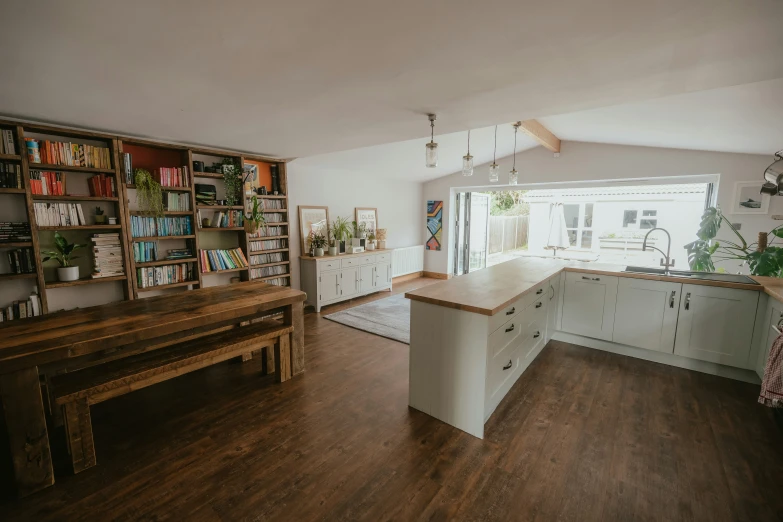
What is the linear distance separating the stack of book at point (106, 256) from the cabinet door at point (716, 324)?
17.2 ft

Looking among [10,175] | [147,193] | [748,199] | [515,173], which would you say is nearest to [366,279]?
[515,173]

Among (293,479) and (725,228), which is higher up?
(725,228)

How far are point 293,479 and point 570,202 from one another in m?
7.77

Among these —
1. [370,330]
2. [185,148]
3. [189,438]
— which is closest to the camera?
[189,438]

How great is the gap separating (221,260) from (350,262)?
1.96m

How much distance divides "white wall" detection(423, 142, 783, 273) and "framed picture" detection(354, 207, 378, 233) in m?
1.69

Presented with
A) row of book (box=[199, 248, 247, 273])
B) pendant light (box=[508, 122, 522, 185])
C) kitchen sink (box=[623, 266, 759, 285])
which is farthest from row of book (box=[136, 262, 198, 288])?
kitchen sink (box=[623, 266, 759, 285])

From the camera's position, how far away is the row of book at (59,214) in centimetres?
279

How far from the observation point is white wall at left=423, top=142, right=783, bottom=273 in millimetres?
4219

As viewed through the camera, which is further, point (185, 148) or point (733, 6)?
point (185, 148)

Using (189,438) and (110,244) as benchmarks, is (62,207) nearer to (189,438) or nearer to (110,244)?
(110,244)

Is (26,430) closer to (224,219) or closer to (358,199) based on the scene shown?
(224,219)

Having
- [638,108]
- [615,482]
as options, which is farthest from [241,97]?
[638,108]

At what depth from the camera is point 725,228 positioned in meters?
4.39
